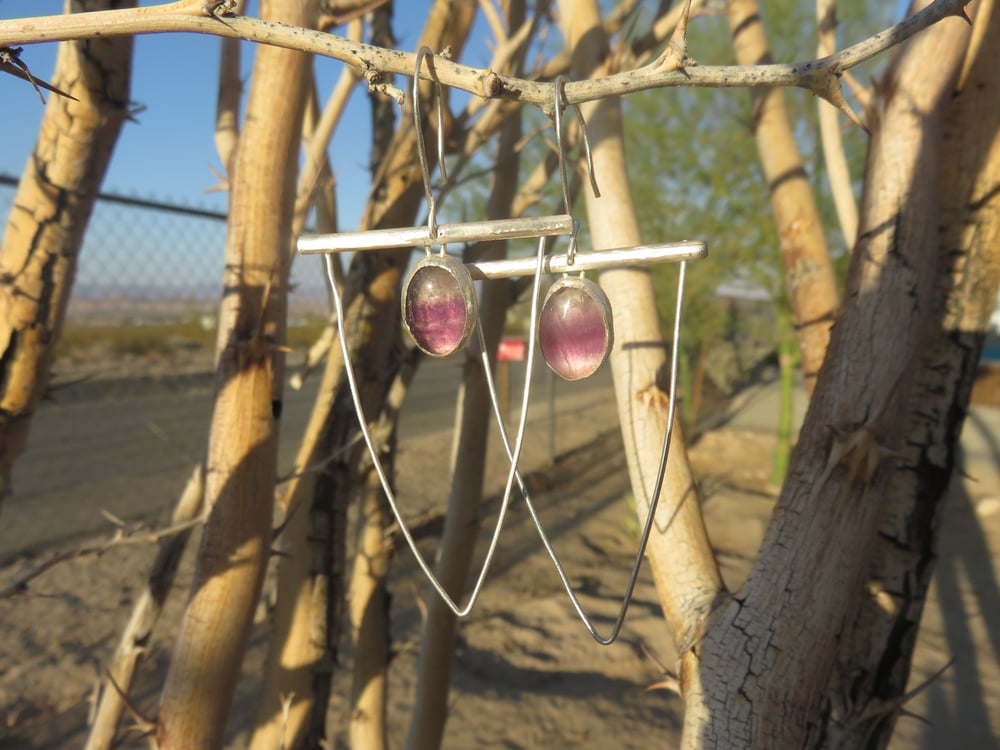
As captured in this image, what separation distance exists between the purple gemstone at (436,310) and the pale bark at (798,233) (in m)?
0.94

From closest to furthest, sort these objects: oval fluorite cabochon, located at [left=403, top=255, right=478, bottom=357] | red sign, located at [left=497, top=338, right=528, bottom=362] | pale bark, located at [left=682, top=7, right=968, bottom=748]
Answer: oval fluorite cabochon, located at [left=403, top=255, right=478, bottom=357] < pale bark, located at [left=682, top=7, right=968, bottom=748] < red sign, located at [left=497, top=338, right=528, bottom=362]

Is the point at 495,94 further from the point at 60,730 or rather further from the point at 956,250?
the point at 60,730

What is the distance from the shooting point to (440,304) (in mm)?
744

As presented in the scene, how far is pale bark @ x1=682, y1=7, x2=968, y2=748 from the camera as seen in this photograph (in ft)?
3.03

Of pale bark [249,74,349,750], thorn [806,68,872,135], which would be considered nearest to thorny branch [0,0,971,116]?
thorn [806,68,872,135]

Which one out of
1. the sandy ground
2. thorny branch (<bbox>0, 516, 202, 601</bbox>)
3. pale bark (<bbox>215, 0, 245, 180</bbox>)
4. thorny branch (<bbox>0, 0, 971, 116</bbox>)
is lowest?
the sandy ground

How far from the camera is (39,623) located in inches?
139

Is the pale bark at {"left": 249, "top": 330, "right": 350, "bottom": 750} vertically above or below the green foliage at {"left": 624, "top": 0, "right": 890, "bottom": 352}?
below

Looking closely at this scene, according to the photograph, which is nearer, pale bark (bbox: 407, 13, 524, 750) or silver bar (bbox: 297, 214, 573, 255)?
silver bar (bbox: 297, 214, 573, 255)

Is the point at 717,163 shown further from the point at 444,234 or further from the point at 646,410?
the point at 444,234

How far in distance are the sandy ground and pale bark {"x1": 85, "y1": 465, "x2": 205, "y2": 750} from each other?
231 millimetres

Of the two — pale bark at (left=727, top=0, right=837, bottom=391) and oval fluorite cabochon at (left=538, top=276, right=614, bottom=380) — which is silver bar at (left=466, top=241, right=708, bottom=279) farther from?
pale bark at (left=727, top=0, right=837, bottom=391)

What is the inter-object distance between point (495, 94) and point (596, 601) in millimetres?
4012

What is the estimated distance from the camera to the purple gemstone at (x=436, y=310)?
0.74 metres
